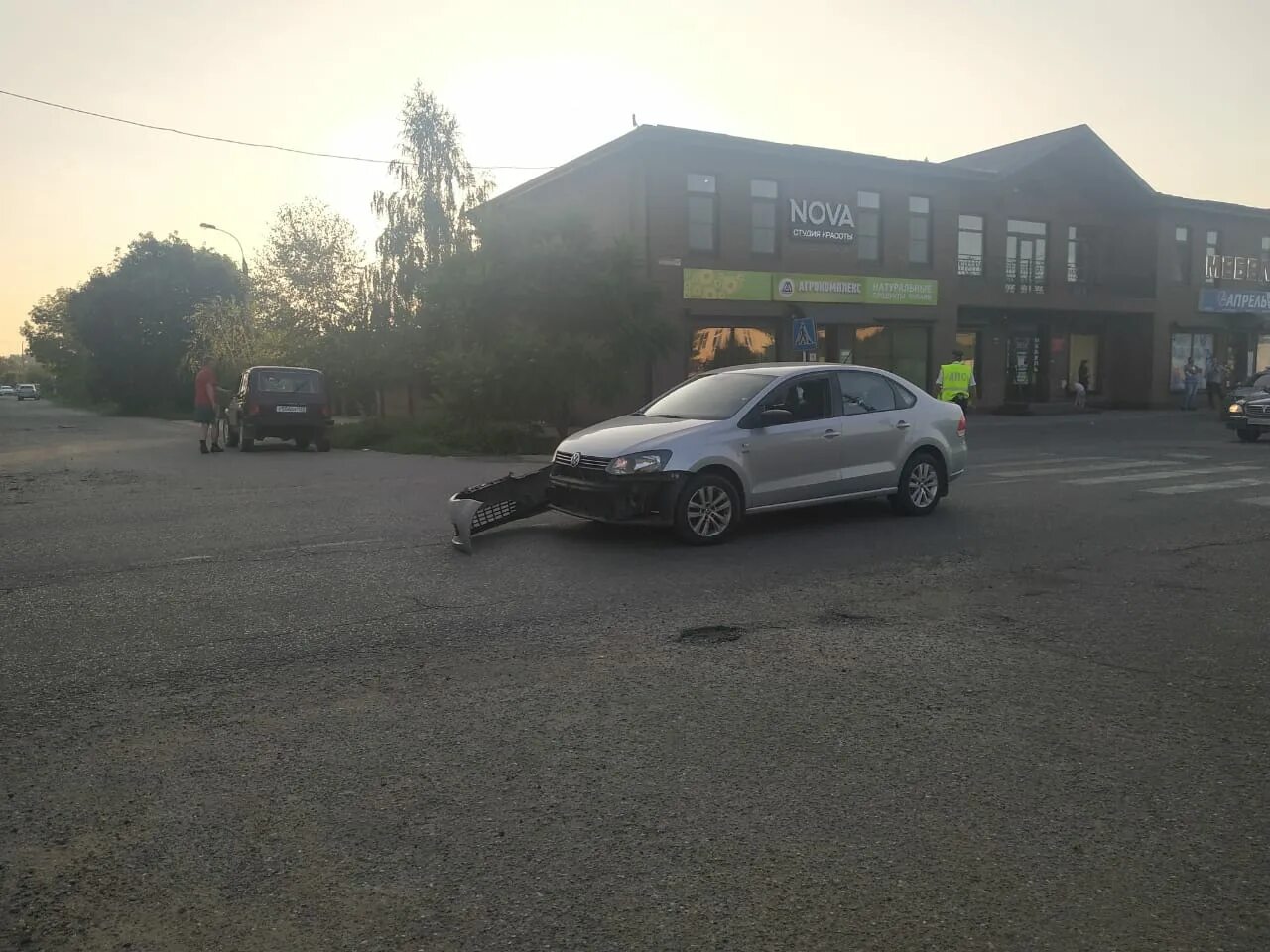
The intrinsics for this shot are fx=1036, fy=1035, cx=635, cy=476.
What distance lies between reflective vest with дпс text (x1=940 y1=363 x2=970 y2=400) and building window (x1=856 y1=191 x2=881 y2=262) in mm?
6519

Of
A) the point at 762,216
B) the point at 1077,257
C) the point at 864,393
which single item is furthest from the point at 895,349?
the point at 864,393

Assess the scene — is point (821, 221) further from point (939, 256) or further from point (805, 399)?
point (805, 399)

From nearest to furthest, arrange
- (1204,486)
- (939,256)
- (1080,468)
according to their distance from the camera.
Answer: (1204,486)
(1080,468)
(939,256)

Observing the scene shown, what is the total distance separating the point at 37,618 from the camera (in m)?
6.63

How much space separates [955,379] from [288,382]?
16832 mm

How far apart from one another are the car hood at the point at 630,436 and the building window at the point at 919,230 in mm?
26323

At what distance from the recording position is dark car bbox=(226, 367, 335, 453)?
21922 mm

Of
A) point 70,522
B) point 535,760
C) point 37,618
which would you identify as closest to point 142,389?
point 70,522

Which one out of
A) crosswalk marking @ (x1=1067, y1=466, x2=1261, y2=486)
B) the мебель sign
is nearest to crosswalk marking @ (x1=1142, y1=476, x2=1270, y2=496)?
crosswalk marking @ (x1=1067, y1=466, x2=1261, y2=486)

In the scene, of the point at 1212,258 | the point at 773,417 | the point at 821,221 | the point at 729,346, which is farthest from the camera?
the point at 1212,258

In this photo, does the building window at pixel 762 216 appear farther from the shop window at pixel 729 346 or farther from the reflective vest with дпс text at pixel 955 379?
the reflective vest with дпс text at pixel 955 379

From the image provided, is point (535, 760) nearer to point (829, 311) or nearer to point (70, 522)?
point (70, 522)

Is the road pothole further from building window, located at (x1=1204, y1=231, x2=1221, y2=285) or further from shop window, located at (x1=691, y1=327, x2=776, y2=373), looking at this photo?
building window, located at (x1=1204, y1=231, x2=1221, y2=285)

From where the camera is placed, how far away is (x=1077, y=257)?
39344 mm
